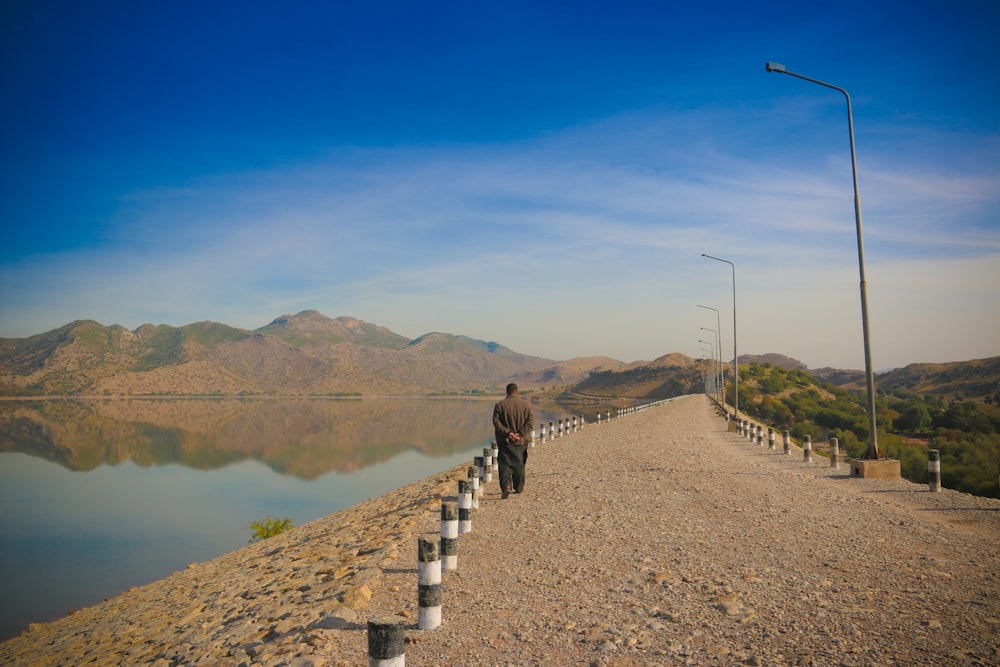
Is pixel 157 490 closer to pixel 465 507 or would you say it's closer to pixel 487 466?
pixel 487 466

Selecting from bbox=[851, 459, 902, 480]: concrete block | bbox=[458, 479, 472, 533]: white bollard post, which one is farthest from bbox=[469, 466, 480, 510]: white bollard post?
bbox=[851, 459, 902, 480]: concrete block

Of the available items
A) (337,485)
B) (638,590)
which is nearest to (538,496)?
(638,590)

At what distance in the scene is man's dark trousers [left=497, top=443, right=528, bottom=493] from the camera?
1266cm

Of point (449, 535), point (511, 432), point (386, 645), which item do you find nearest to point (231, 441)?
point (511, 432)

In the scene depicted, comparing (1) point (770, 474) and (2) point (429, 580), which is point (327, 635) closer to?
(2) point (429, 580)

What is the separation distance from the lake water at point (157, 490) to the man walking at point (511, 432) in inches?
472

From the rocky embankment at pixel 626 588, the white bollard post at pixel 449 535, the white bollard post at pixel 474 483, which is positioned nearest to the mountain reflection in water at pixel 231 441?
the rocky embankment at pixel 626 588

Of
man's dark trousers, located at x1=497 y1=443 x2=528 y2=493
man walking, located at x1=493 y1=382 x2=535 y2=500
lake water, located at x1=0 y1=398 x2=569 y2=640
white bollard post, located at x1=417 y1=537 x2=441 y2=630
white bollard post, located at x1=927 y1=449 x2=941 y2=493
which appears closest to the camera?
white bollard post, located at x1=417 y1=537 x2=441 y2=630

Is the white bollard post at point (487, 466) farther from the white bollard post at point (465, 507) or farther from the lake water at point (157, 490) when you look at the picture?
the lake water at point (157, 490)

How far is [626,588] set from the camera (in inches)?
268

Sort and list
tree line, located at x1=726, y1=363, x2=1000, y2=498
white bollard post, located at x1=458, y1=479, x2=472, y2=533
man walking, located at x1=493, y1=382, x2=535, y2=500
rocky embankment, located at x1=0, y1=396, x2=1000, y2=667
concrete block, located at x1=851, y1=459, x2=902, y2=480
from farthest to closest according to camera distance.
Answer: tree line, located at x1=726, y1=363, x2=1000, y2=498 → concrete block, located at x1=851, y1=459, x2=902, y2=480 → man walking, located at x1=493, y1=382, x2=535, y2=500 → white bollard post, located at x1=458, y1=479, x2=472, y2=533 → rocky embankment, located at x1=0, y1=396, x2=1000, y2=667

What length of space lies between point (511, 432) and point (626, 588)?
552cm

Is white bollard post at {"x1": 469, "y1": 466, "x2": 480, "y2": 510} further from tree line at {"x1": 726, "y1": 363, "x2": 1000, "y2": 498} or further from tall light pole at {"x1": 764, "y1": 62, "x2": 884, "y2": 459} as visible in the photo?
tree line at {"x1": 726, "y1": 363, "x2": 1000, "y2": 498}

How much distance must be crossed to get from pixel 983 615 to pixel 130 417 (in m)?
111
